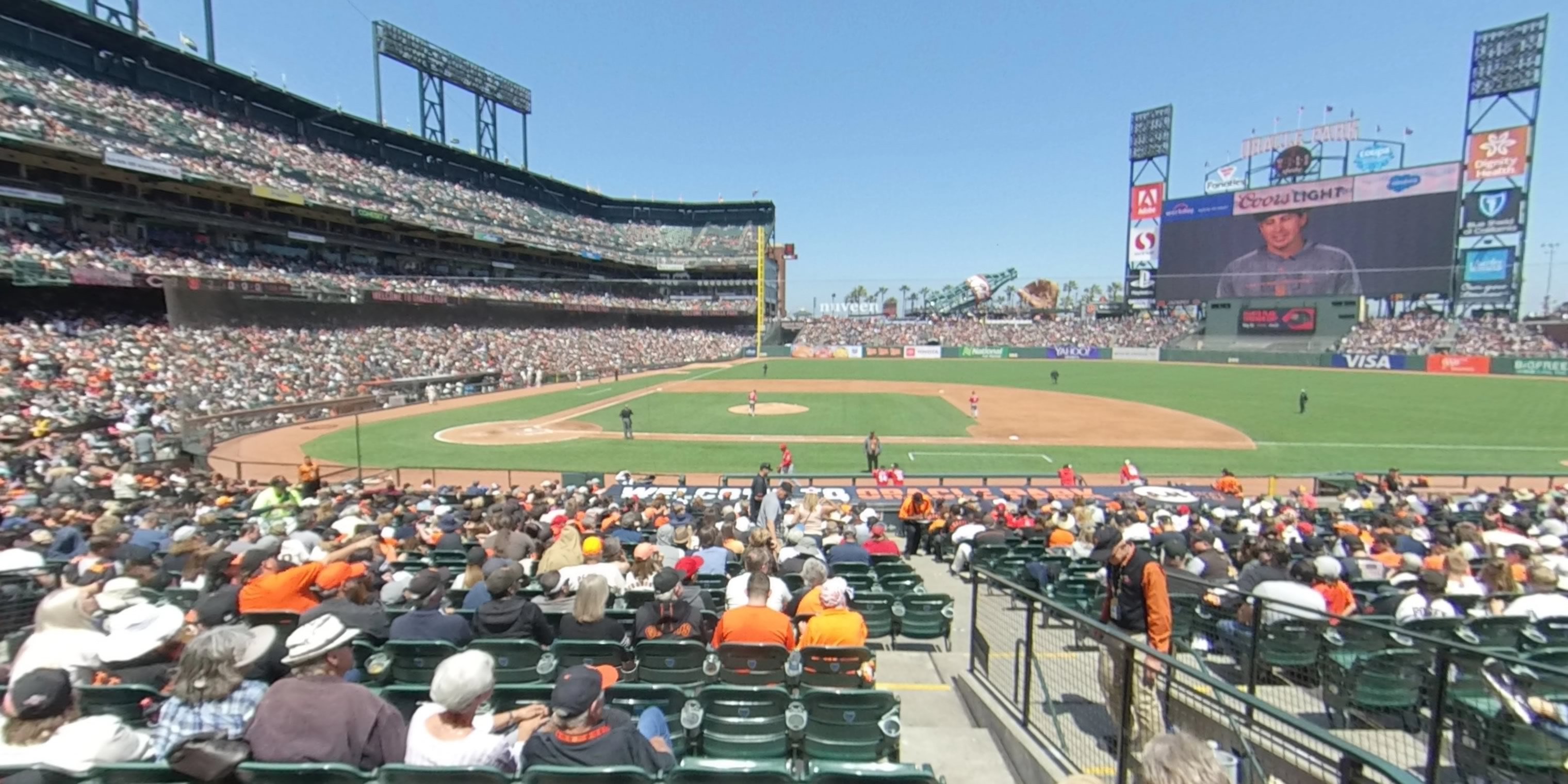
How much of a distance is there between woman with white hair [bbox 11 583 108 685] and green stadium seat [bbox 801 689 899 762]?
15.4ft

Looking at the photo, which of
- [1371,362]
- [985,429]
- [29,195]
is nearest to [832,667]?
[985,429]

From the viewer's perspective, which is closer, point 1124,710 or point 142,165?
point 1124,710

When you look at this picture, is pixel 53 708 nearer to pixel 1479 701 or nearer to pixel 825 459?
pixel 1479 701

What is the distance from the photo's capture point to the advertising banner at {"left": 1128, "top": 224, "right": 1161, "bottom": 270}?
270ft

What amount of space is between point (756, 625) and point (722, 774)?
226 cm

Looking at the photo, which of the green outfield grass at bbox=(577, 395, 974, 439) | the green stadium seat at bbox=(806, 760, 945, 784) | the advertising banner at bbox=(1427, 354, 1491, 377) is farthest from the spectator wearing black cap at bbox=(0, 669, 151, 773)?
the advertising banner at bbox=(1427, 354, 1491, 377)

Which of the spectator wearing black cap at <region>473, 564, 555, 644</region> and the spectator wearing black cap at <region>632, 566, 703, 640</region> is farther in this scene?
the spectator wearing black cap at <region>632, 566, 703, 640</region>

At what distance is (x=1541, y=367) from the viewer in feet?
182

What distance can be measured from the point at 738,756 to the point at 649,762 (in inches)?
49.8

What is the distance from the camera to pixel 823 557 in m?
8.87

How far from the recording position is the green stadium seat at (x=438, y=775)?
3029 mm

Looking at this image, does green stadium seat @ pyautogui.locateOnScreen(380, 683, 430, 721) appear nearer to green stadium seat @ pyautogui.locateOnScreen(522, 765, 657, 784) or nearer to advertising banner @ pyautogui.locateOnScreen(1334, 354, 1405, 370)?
green stadium seat @ pyautogui.locateOnScreen(522, 765, 657, 784)

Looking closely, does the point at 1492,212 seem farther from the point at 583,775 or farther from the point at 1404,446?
the point at 583,775

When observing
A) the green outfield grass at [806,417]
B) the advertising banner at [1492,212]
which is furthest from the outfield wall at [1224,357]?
the green outfield grass at [806,417]
